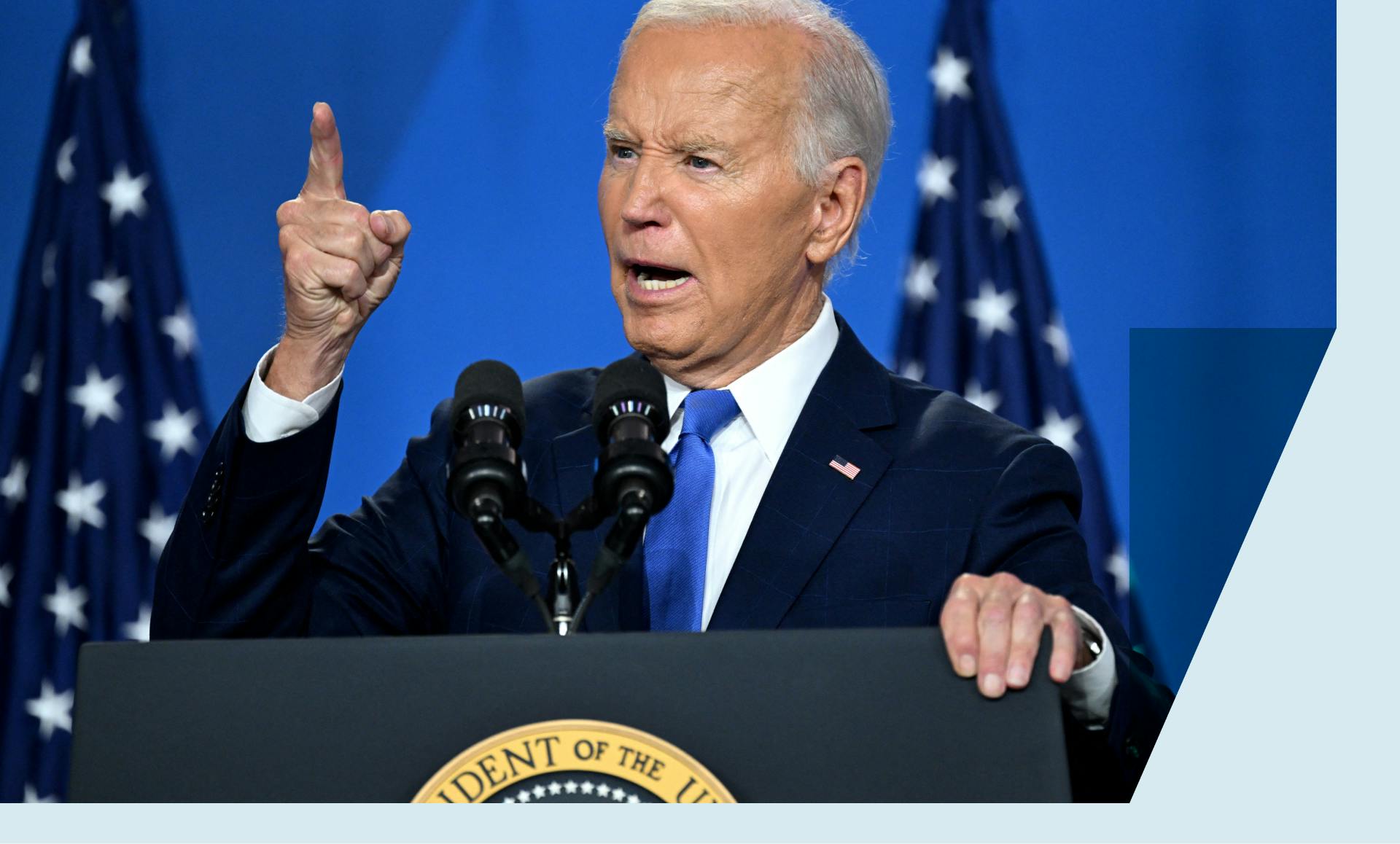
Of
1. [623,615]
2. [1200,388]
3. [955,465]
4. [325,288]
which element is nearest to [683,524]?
[623,615]

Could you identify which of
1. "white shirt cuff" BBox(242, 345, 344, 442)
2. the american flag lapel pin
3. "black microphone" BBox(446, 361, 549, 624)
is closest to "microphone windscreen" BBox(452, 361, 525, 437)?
"black microphone" BBox(446, 361, 549, 624)

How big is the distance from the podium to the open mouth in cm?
95

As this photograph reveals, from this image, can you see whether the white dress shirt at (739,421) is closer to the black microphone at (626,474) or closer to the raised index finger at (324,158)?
the raised index finger at (324,158)

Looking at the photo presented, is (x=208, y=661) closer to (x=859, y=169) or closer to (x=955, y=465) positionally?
(x=955, y=465)

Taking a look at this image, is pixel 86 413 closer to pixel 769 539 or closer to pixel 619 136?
pixel 619 136

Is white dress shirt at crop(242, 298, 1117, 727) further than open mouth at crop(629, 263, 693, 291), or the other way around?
open mouth at crop(629, 263, 693, 291)

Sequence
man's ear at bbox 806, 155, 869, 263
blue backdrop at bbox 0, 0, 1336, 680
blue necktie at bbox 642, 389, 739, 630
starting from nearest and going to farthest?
blue necktie at bbox 642, 389, 739, 630
man's ear at bbox 806, 155, 869, 263
blue backdrop at bbox 0, 0, 1336, 680

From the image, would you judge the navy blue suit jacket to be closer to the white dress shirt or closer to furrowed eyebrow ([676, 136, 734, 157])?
the white dress shirt

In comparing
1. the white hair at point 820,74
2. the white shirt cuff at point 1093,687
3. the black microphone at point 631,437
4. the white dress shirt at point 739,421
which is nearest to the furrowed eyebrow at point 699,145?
the white hair at point 820,74

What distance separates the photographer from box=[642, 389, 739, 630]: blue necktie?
73.7 inches

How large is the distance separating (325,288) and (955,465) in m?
0.80

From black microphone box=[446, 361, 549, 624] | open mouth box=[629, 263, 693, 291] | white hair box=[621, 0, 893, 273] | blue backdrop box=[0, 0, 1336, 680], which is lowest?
black microphone box=[446, 361, 549, 624]

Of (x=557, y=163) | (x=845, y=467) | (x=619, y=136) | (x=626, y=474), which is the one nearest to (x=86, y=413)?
(x=557, y=163)

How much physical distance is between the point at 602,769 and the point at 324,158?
0.90m
